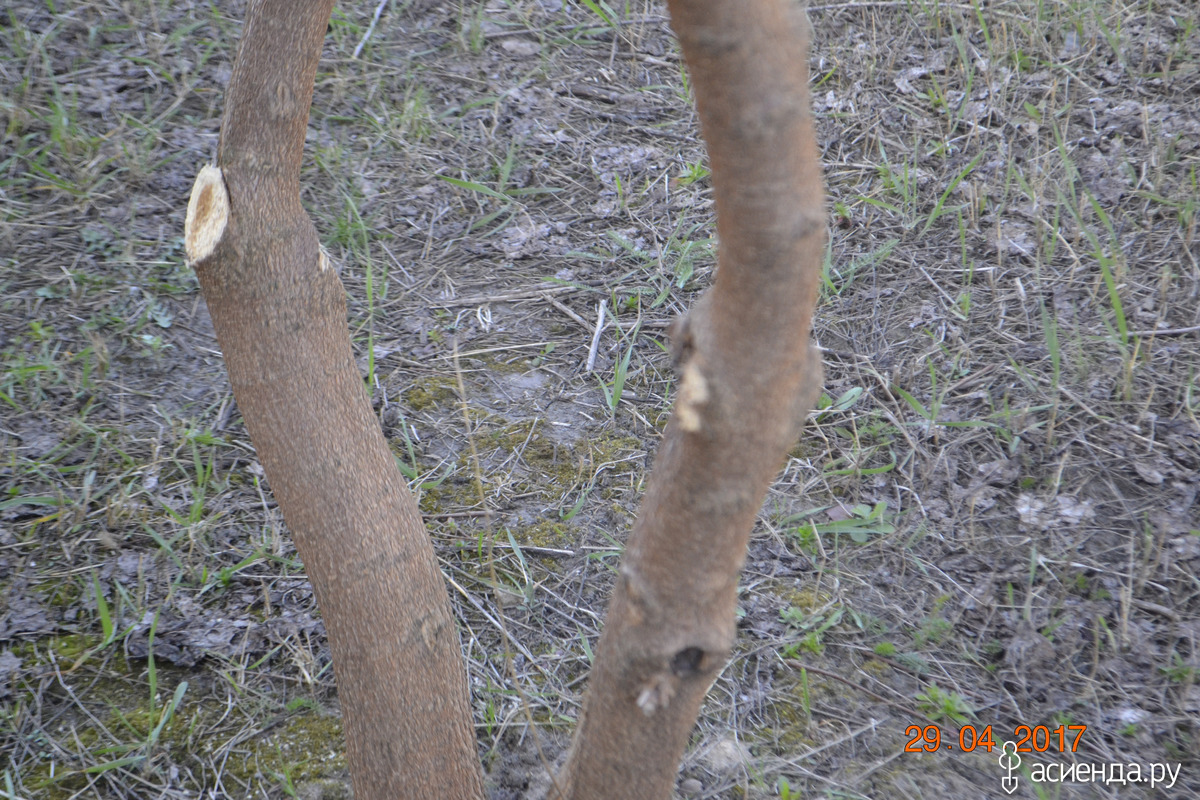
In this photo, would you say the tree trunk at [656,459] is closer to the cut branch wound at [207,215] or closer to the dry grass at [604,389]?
the cut branch wound at [207,215]

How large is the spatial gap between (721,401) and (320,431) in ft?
2.49

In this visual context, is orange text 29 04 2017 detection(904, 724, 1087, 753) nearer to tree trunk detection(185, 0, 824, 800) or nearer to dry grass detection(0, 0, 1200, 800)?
dry grass detection(0, 0, 1200, 800)

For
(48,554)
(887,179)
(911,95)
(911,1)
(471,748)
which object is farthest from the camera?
(911,1)

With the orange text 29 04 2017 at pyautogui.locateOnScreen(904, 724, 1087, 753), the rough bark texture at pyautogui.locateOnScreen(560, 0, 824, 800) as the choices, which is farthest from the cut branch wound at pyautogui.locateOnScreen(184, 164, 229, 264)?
the orange text 29 04 2017 at pyautogui.locateOnScreen(904, 724, 1087, 753)

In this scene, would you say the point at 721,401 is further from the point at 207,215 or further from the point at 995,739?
the point at 995,739

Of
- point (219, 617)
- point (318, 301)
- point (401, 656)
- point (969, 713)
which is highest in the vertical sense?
point (318, 301)

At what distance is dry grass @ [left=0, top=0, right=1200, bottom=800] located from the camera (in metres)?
1.80

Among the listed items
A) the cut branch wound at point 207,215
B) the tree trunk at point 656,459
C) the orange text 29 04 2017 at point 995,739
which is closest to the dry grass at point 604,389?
the orange text 29 04 2017 at point 995,739

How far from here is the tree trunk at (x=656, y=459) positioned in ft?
2.78

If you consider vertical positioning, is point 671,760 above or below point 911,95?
below

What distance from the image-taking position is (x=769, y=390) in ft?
3.10

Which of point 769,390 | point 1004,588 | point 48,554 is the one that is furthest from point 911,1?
point 48,554

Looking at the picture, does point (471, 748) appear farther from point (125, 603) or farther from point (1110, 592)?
point (1110, 592)

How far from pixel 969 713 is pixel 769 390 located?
1198mm
